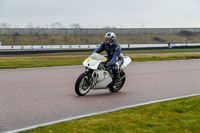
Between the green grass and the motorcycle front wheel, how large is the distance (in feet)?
6.76

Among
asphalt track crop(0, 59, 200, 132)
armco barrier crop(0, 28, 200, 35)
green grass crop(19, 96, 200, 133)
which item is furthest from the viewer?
armco barrier crop(0, 28, 200, 35)

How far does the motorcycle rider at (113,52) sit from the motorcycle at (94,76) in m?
0.16

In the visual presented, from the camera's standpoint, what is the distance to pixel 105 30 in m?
76.6

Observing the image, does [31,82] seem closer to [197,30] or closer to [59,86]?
[59,86]

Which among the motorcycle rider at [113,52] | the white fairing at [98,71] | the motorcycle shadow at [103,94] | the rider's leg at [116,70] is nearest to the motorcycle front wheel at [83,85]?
the motorcycle shadow at [103,94]

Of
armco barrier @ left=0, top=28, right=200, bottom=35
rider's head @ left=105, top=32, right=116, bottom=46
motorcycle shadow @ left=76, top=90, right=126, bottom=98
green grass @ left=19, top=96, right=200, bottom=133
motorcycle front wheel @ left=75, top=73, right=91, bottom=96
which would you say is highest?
armco barrier @ left=0, top=28, right=200, bottom=35

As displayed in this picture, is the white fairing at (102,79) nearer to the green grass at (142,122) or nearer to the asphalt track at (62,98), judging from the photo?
the asphalt track at (62,98)

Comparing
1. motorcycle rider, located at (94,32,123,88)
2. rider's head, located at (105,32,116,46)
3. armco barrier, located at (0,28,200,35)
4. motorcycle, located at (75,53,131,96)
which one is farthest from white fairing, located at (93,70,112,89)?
armco barrier, located at (0,28,200,35)

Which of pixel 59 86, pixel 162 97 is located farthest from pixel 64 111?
pixel 59 86

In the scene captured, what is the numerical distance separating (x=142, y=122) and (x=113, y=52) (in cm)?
399

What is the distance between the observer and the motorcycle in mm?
8539

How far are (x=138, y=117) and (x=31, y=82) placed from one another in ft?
21.0

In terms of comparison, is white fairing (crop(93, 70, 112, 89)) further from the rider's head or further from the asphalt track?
the rider's head

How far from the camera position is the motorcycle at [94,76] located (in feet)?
28.0
